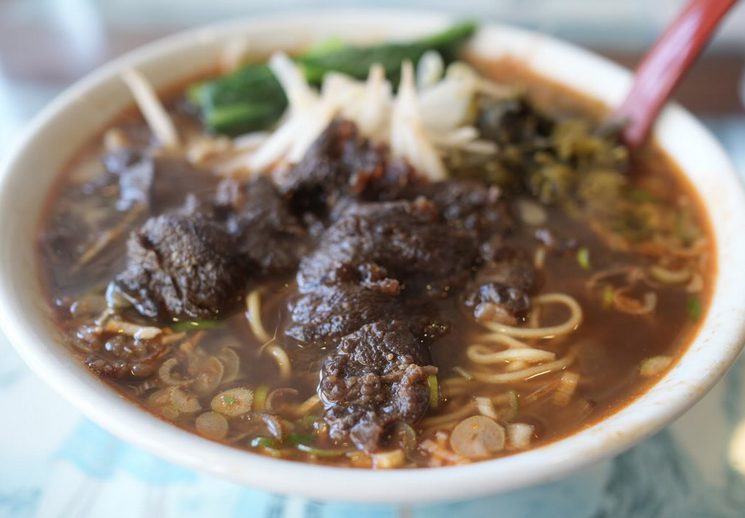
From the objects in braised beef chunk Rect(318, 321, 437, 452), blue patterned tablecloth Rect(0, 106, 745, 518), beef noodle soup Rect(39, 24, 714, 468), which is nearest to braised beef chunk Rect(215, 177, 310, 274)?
beef noodle soup Rect(39, 24, 714, 468)

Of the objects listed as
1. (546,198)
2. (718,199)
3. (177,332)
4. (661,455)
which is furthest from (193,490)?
(718,199)

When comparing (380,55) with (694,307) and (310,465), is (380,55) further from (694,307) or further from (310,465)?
(310,465)

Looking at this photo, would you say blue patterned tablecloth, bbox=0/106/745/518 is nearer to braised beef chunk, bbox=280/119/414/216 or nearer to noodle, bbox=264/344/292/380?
noodle, bbox=264/344/292/380

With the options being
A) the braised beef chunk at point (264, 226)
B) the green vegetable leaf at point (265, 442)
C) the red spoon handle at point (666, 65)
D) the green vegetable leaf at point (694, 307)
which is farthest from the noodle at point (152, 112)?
the green vegetable leaf at point (694, 307)

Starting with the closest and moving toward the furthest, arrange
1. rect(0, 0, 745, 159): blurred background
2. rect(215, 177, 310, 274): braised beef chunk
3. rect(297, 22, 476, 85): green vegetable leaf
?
rect(215, 177, 310, 274): braised beef chunk
rect(297, 22, 476, 85): green vegetable leaf
rect(0, 0, 745, 159): blurred background

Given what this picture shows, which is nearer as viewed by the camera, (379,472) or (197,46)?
(379,472)

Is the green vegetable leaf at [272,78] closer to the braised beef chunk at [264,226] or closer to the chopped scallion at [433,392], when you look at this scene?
the braised beef chunk at [264,226]

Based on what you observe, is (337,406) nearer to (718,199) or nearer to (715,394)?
(715,394)
